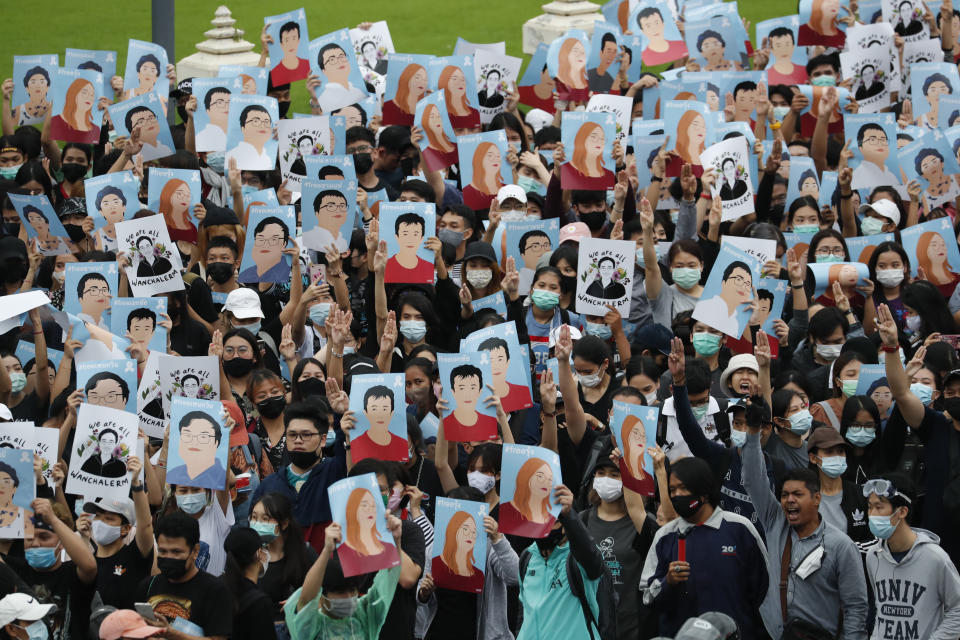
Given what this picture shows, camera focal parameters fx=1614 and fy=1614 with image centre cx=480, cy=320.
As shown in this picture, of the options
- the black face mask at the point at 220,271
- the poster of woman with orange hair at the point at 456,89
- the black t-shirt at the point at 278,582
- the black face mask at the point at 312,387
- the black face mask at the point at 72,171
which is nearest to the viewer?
the black t-shirt at the point at 278,582

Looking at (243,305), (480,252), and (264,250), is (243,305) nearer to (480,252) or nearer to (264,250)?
(264,250)

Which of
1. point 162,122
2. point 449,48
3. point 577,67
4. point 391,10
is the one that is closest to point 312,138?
point 162,122

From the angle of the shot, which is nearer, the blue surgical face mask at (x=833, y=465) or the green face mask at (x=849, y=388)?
the blue surgical face mask at (x=833, y=465)

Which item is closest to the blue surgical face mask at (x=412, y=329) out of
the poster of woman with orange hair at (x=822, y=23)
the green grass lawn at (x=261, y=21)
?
the poster of woman with orange hair at (x=822, y=23)

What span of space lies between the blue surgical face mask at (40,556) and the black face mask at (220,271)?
3.12 metres

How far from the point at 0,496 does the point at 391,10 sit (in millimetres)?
14787

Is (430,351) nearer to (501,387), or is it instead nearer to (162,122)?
(501,387)

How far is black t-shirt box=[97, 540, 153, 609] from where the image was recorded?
7977 mm

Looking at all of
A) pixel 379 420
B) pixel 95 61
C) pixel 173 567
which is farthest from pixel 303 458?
pixel 95 61

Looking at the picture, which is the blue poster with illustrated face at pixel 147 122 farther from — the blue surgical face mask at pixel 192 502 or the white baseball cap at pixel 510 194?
the blue surgical face mask at pixel 192 502

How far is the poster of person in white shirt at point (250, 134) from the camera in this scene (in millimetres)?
11766

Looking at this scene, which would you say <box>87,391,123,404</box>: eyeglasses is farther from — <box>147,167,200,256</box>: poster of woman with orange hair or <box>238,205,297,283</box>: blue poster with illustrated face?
<box>147,167,200,256</box>: poster of woman with orange hair

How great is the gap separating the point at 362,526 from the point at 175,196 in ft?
15.1

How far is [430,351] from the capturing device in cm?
954
